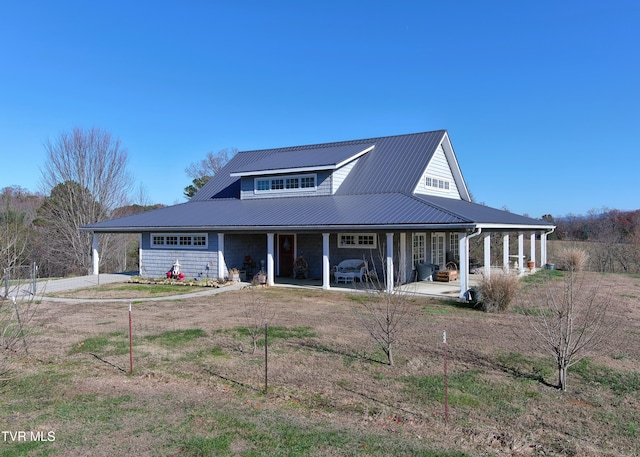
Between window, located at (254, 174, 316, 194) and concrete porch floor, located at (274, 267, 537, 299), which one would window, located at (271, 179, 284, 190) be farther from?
concrete porch floor, located at (274, 267, 537, 299)

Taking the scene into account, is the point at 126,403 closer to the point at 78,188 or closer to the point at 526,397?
the point at 526,397

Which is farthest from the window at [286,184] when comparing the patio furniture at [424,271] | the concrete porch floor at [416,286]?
the patio furniture at [424,271]

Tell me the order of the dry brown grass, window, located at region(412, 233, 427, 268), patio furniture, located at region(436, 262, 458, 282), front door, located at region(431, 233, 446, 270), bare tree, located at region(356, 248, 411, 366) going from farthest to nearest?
1. front door, located at region(431, 233, 446, 270)
2. window, located at region(412, 233, 427, 268)
3. patio furniture, located at region(436, 262, 458, 282)
4. bare tree, located at region(356, 248, 411, 366)
5. the dry brown grass

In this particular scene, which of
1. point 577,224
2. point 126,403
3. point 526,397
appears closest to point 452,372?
point 526,397

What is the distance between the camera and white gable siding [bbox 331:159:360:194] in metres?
21.1

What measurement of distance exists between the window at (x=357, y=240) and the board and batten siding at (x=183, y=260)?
5454 millimetres

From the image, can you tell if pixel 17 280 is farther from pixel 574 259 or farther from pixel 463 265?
pixel 574 259

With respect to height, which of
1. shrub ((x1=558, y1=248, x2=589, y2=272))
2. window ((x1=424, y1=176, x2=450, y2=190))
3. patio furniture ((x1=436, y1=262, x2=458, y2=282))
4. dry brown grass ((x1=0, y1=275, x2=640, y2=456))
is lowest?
dry brown grass ((x1=0, y1=275, x2=640, y2=456))

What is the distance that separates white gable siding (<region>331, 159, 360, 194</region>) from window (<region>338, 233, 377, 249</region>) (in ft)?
8.36

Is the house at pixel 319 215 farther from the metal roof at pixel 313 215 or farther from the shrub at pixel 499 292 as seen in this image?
the shrub at pixel 499 292

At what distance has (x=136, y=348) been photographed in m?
8.98

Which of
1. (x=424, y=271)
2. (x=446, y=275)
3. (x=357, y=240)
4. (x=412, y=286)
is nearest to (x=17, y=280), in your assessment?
(x=357, y=240)

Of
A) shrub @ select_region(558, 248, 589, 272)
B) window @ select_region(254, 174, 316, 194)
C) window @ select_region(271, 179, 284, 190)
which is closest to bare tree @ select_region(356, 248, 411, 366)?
window @ select_region(254, 174, 316, 194)

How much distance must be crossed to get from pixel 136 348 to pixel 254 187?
14.6 metres
